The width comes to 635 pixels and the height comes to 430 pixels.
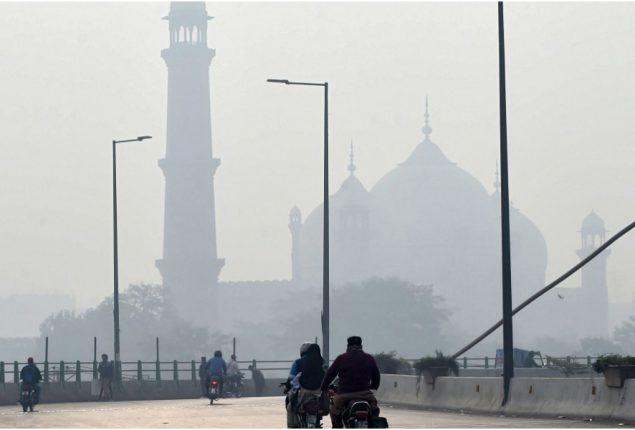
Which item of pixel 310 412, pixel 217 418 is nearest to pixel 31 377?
pixel 217 418

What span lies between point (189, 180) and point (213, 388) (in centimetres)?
13673

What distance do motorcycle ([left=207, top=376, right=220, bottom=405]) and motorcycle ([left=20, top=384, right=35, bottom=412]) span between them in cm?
413

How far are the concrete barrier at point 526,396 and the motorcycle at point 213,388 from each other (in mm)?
6250

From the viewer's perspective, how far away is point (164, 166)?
180 m

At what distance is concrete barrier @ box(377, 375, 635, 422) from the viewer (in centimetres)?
2750

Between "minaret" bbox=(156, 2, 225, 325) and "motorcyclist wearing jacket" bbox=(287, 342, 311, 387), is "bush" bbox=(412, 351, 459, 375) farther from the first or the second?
"minaret" bbox=(156, 2, 225, 325)

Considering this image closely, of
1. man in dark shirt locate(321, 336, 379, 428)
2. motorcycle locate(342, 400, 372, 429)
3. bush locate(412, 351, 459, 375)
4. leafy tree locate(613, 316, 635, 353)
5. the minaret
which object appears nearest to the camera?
motorcycle locate(342, 400, 372, 429)

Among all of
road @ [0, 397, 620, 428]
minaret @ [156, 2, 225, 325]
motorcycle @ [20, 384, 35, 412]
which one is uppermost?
minaret @ [156, 2, 225, 325]

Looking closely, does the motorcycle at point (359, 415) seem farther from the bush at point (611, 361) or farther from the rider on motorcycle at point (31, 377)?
the rider on motorcycle at point (31, 377)

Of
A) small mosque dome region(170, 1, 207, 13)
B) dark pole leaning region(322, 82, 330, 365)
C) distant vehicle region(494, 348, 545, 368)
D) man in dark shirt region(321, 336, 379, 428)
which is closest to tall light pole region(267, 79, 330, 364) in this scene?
dark pole leaning region(322, 82, 330, 365)

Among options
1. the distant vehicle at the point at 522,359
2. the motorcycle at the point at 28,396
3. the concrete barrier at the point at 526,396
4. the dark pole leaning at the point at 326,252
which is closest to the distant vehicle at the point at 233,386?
the dark pole leaning at the point at 326,252

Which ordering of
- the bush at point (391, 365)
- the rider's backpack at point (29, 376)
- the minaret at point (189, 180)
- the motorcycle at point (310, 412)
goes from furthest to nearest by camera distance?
the minaret at point (189, 180) < the bush at point (391, 365) < the rider's backpack at point (29, 376) < the motorcycle at point (310, 412)

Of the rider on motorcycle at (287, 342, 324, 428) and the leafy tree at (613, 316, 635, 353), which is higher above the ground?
the leafy tree at (613, 316, 635, 353)

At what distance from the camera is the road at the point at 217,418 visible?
2820 centimetres
